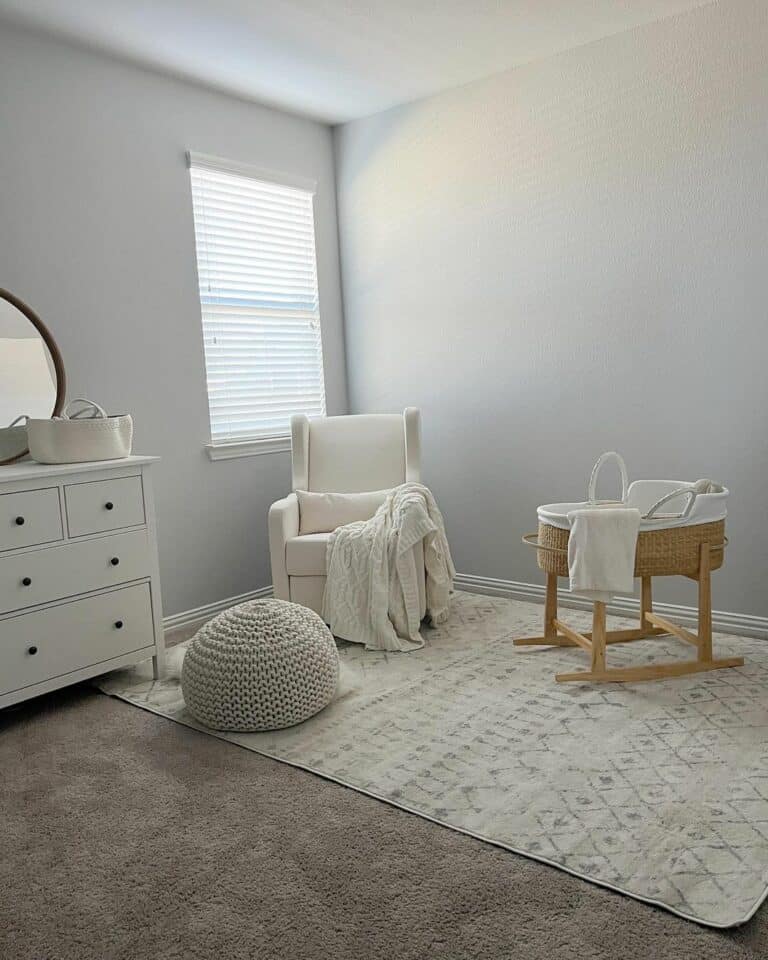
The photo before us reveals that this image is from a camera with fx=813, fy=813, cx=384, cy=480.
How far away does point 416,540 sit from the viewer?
127 inches

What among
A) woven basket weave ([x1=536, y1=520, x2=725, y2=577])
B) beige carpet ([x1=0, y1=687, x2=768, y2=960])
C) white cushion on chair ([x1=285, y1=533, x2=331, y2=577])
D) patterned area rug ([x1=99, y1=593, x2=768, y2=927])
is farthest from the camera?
white cushion on chair ([x1=285, y1=533, x2=331, y2=577])

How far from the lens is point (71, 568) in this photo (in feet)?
8.93

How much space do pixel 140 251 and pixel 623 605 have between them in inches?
102

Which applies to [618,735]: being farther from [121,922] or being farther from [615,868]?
[121,922]

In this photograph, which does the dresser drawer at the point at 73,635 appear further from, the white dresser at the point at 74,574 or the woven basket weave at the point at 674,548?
the woven basket weave at the point at 674,548

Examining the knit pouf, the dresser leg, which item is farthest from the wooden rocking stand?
the dresser leg

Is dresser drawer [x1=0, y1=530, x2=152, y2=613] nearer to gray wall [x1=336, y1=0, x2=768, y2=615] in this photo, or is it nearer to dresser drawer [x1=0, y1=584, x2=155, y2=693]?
dresser drawer [x1=0, y1=584, x2=155, y2=693]

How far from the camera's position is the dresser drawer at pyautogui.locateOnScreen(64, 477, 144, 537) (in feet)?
8.94

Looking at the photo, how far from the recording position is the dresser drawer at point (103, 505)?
272cm

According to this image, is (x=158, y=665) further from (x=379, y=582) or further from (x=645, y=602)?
(x=645, y=602)

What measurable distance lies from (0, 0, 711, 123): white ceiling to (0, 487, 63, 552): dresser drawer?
1.70 meters

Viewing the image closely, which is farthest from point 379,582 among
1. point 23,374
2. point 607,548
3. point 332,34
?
point 332,34

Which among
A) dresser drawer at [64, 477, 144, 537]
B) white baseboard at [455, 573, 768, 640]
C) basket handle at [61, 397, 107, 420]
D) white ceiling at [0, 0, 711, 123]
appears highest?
white ceiling at [0, 0, 711, 123]

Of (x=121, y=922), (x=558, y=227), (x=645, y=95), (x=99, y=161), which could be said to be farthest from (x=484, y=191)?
(x=121, y=922)
